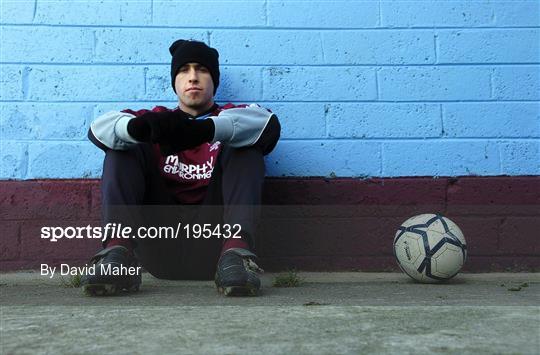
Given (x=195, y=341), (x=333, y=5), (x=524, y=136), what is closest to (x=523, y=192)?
(x=524, y=136)

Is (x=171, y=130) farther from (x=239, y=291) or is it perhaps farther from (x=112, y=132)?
(x=239, y=291)

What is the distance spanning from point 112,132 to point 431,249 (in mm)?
1688

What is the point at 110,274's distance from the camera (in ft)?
8.29

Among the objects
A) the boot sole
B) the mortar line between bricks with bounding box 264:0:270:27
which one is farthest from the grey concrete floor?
the mortar line between bricks with bounding box 264:0:270:27

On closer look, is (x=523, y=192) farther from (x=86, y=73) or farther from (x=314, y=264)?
(x=86, y=73)

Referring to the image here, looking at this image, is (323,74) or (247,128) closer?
(247,128)

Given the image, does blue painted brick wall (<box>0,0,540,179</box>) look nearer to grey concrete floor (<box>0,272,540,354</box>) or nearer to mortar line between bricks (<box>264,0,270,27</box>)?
mortar line between bricks (<box>264,0,270,27</box>)

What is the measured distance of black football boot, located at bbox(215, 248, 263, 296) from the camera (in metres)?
2.54

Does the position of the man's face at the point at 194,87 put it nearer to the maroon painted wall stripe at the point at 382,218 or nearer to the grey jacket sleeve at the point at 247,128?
the grey jacket sleeve at the point at 247,128

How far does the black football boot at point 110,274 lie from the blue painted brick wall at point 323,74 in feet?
3.20

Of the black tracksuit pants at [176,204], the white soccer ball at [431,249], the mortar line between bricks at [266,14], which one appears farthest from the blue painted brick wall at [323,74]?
the black tracksuit pants at [176,204]

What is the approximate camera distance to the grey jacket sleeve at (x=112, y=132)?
2721 mm

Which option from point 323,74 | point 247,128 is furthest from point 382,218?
point 247,128

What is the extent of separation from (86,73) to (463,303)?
2.46m
